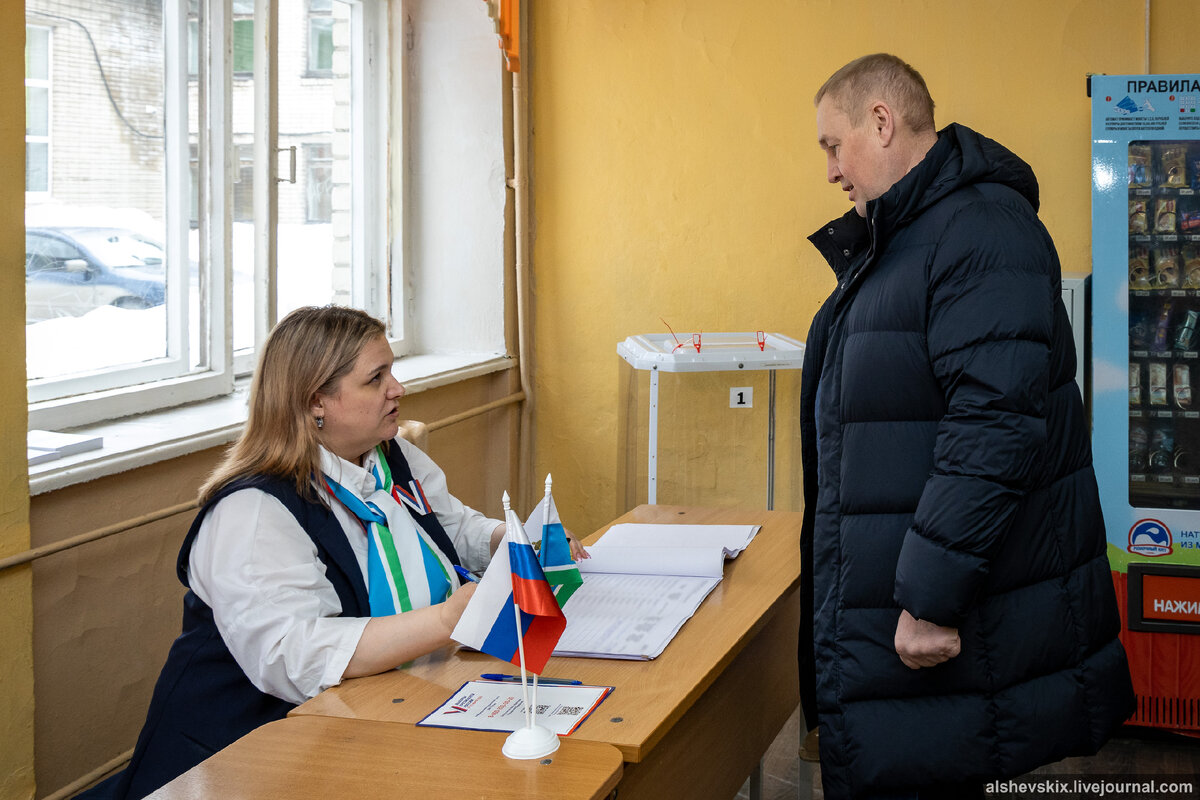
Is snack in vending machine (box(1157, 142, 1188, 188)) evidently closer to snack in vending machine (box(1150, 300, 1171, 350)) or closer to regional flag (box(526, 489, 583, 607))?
snack in vending machine (box(1150, 300, 1171, 350))

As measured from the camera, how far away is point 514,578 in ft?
4.21

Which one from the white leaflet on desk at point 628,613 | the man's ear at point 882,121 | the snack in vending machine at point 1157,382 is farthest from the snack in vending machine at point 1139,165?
the white leaflet on desk at point 628,613

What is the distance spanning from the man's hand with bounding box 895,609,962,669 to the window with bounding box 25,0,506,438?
185 cm

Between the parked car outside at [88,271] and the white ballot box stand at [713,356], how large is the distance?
4.28 feet

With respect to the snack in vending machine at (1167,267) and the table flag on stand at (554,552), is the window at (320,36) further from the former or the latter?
the snack in vending machine at (1167,267)

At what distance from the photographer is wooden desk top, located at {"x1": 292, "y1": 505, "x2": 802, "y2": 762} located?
1.36 m

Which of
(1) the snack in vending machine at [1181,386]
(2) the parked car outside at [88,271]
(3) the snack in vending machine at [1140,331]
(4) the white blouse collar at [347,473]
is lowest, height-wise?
(4) the white blouse collar at [347,473]

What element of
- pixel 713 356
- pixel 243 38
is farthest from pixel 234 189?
pixel 713 356

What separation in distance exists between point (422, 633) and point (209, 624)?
0.34m

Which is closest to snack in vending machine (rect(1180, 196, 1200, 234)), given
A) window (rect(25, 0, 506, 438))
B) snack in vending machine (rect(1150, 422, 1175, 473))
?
snack in vending machine (rect(1150, 422, 1175, 473))

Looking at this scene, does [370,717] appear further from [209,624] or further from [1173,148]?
[1173,148]

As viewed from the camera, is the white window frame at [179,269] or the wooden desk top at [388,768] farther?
the white window frame at [179,269]

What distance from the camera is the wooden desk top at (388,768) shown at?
3.85ft

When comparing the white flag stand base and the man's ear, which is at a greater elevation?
the man's ear
